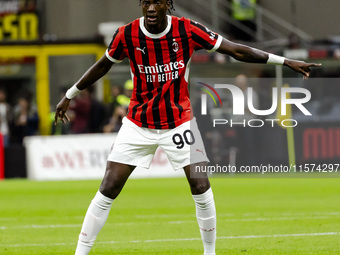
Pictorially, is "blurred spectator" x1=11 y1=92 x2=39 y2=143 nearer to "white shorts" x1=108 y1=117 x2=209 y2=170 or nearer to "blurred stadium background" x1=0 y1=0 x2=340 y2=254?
"blurred stadium background" x1=0 y1=0 x2=340 y2=254

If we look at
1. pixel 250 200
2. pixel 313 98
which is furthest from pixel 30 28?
pixel 250 200

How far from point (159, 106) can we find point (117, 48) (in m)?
0.59

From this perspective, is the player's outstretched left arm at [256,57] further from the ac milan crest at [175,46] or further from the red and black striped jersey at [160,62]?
the ac milan crest at [175,46]

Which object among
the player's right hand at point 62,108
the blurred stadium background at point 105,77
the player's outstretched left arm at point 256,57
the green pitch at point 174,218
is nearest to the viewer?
the player's outstretched left arm at point 256,57

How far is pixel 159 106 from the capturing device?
22.4 ft

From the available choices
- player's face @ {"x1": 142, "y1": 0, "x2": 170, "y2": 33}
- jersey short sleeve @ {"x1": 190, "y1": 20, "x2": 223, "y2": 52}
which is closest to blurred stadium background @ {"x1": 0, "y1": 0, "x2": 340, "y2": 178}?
jersey short sleeve @ {"x1": 190, "y1": 20, "x2": 223, "y2": 52}

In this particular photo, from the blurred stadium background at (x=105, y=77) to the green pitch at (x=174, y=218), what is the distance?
43 centimetres

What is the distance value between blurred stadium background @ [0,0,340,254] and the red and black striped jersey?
16.1ft

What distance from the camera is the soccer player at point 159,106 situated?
267 inches

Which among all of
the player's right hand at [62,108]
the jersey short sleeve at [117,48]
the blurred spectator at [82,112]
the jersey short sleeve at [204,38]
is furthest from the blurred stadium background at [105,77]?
the jersey short sleeve at [117,48]

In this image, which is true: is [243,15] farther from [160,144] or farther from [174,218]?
[160,144]

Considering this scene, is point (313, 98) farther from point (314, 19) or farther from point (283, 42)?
point (314, 19)

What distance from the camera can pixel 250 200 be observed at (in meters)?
13.6

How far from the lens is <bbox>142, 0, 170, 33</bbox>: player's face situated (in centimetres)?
659
